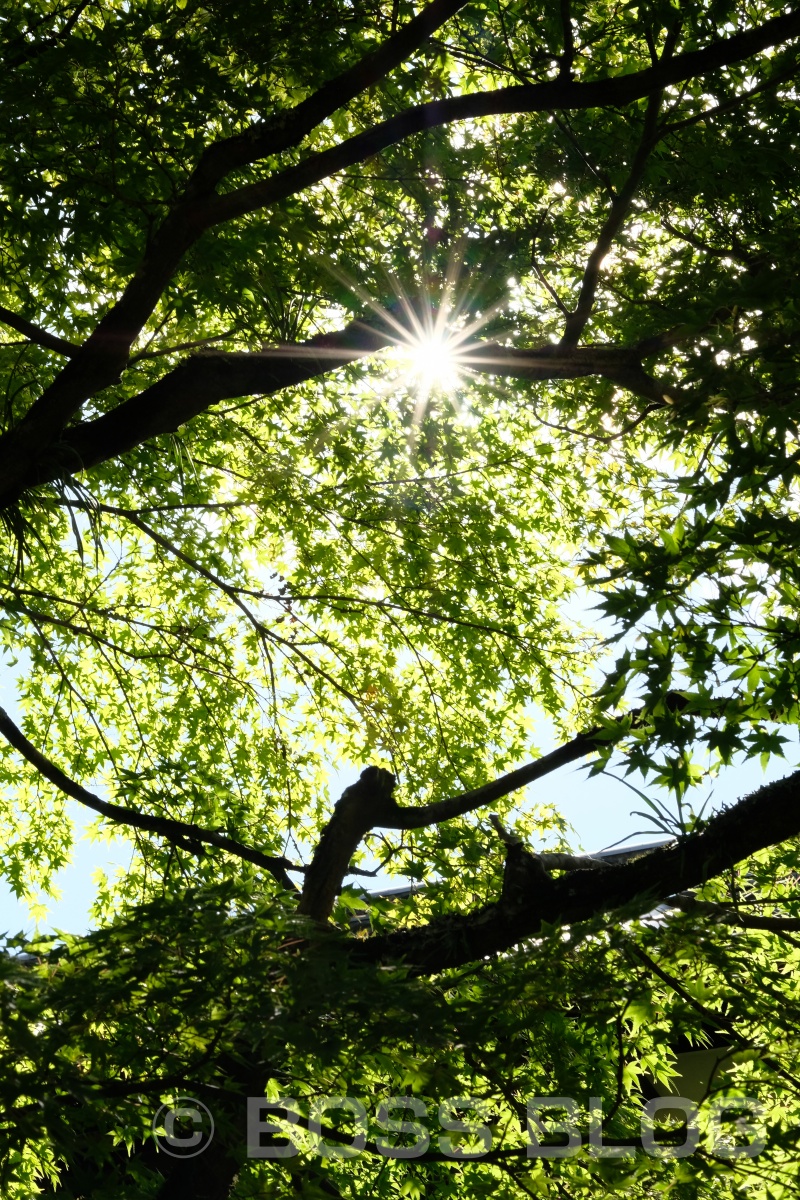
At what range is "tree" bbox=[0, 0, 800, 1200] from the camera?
2.77 metres

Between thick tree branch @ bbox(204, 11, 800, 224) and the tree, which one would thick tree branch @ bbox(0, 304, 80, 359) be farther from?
thick tree branch @ bbox(204, 11, 800, 224)

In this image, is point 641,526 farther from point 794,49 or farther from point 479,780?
point 794,49

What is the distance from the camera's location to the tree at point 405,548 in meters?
2.77

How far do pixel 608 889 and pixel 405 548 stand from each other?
3783 millimetres

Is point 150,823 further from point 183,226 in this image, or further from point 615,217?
point 615,217

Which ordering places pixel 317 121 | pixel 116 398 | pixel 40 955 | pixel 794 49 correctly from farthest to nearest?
pixel 116 398
pixel 794 49
pixel 317 121
pixel 40 955

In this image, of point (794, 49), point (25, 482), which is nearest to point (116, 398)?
point (25, 482)

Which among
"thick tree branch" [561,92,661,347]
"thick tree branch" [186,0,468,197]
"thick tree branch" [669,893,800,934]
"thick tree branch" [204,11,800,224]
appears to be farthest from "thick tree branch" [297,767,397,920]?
"thick tree branch" [186,0,468,197]

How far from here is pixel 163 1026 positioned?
8.63 feet

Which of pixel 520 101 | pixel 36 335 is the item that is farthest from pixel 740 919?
pixel 36 335

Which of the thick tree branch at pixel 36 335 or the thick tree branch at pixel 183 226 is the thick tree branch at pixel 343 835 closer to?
the thick tree branch at pixel 183 226

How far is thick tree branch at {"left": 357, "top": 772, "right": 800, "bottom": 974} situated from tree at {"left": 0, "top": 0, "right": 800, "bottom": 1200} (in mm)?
15

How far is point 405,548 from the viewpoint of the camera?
6871mm

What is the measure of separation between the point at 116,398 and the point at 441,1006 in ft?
17.1
